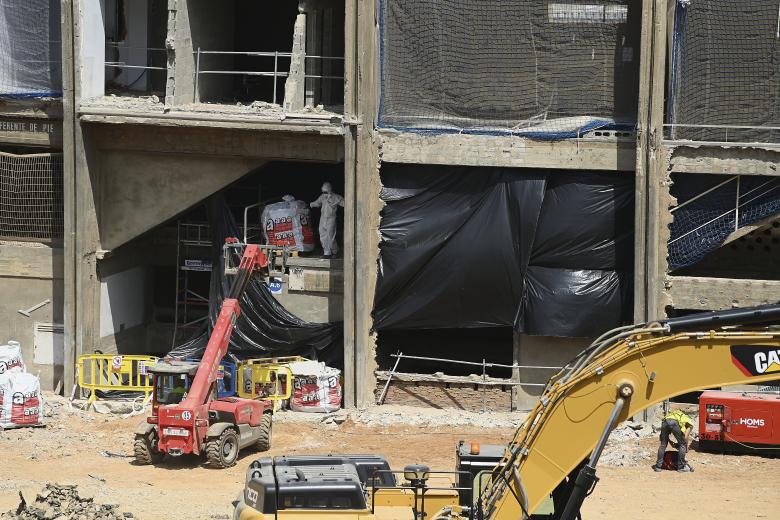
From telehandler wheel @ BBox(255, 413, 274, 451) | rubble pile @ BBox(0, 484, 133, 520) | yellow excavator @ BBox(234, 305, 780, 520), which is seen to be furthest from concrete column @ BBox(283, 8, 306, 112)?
yellow excavator @ BBox(234, 305, 780, 520)

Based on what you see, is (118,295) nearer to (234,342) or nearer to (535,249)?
(234,342)

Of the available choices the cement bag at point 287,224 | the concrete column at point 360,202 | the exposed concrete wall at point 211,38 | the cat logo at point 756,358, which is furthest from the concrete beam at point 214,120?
the cat logo at point 756,358

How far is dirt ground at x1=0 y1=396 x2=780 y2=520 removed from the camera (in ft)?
66.5

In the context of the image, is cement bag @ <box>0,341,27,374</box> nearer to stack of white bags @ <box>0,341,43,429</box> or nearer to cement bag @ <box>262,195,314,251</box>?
stack of white bags @ <box>0,341,43,429</box>

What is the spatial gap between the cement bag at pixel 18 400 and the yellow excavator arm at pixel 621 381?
13.5m

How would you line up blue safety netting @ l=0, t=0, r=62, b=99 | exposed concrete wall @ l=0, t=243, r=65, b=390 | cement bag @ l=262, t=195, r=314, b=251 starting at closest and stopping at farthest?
blue safety netting @ l=0, t=0, r=62, b=99 < cement bag @ l=262, t=195, r=314, b=251 < exposed concrete wall @ l=0, t=243, r=65, b=390

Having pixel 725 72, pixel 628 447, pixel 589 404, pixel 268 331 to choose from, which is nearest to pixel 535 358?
pixel 628 447

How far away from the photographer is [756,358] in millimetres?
13719

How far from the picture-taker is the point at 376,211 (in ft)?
88.2

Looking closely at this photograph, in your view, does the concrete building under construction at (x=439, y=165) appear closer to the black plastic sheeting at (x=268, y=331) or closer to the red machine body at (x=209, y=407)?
the black plastic sheeting at (x=268, y=331)

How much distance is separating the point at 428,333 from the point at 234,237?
610cm

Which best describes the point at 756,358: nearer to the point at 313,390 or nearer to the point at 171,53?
the point at 313,390

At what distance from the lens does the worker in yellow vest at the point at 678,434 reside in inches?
876

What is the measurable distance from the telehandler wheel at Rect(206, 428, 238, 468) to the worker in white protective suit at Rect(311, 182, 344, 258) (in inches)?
240
